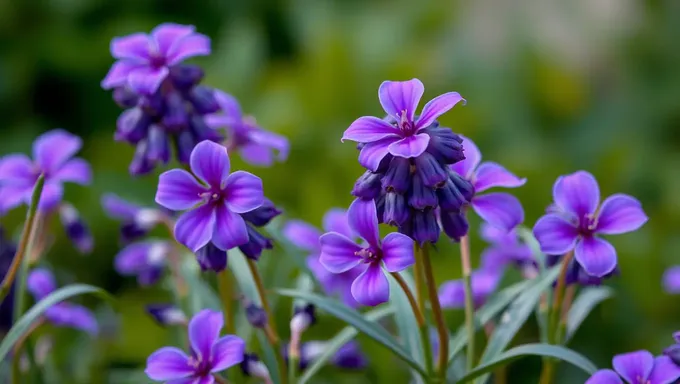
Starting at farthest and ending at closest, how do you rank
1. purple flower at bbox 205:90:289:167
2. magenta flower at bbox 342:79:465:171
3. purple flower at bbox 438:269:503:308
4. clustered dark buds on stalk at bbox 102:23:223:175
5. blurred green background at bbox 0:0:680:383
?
blurred green background at bbox 0:0:680:383 → purple flower at bbox 438:269:503:308 → purple flower at bbox 205:90:289:167 → clustered dark buds on stalk at bbox 102:23:223:175 → magenta flower at bbox 342:79:465:171

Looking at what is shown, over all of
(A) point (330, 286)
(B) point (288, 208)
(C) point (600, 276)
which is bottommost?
(B) point (288, 208)

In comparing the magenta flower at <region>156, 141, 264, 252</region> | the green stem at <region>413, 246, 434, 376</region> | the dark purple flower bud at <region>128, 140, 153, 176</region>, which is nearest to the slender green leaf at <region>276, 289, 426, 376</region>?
the green stem at <region>413, 246, 434, 376</region>

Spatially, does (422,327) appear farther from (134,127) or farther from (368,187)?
(134,127)

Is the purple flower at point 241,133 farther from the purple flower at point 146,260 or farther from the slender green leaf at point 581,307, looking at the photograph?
the slender green leaf at point 581,307

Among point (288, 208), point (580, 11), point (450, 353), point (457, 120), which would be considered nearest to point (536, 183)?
point (457, 120)

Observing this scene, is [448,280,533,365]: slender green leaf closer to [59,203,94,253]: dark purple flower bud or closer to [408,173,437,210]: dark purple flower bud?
[408,173,437,210]: dark purple flower bud

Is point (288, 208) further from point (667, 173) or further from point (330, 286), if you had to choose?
point (667, 173)

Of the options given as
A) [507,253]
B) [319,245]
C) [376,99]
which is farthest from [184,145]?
[376,99]

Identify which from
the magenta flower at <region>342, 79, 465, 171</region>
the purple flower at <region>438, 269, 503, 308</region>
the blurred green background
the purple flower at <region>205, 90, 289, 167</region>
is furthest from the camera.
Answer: the blurred green background
